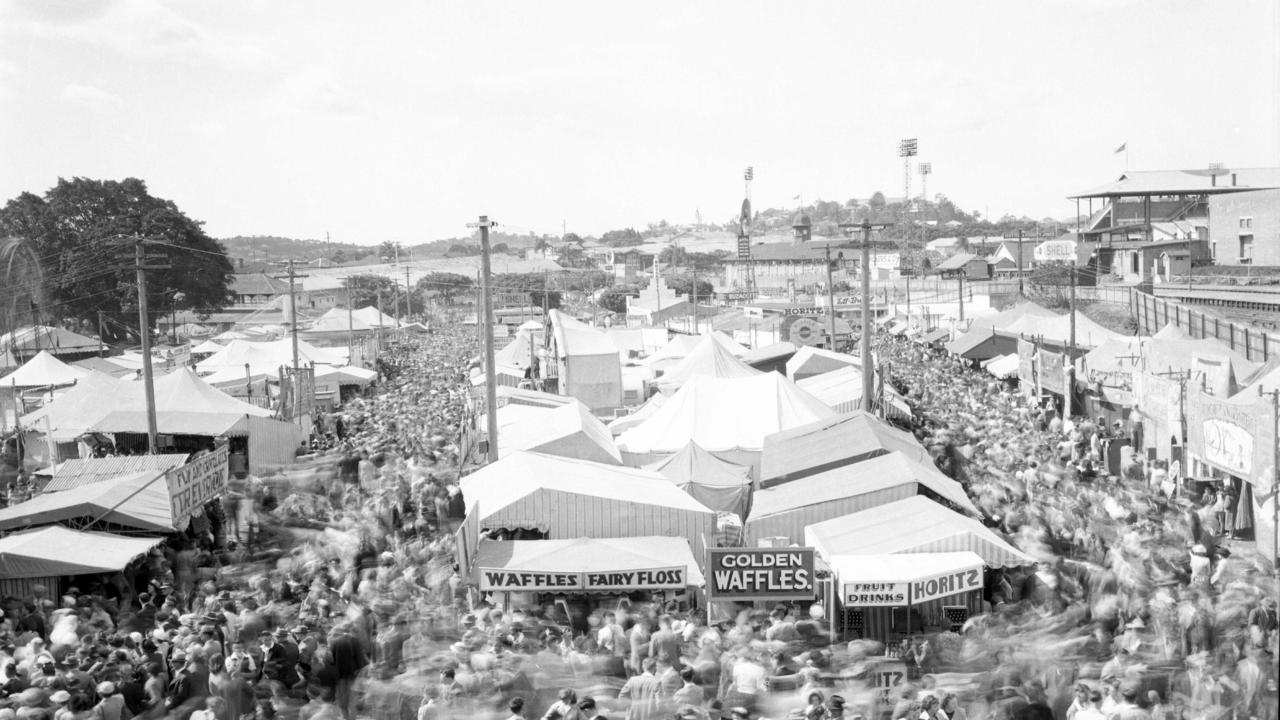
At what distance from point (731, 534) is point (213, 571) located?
642cm

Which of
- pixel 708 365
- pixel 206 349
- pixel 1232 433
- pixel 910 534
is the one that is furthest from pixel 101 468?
pixel 206 349

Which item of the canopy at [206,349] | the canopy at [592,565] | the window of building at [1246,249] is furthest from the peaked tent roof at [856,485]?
the window of building at [1246,249]

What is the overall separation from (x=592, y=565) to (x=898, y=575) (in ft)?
9.52

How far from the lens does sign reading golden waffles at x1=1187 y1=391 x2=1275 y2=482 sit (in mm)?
14555

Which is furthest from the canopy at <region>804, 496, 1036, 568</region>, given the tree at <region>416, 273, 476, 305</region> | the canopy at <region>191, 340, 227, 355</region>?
the tree at <region>416, 273, 476, 305</region>

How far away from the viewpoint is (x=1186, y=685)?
8891mm

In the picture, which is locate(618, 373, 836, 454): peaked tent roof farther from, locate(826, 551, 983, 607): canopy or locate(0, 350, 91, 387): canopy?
locate(0, 350, 91, 387): canopy

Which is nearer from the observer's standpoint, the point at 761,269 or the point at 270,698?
the point at 270,698

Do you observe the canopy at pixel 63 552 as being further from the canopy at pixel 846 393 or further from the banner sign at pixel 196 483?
the canopy at pixel 846 393

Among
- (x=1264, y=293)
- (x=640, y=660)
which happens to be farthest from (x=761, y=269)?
(x=640, y=660)

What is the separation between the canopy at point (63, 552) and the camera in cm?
1251

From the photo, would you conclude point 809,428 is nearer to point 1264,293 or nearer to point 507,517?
point 507,517

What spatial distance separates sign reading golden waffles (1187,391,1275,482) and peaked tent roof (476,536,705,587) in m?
7.09

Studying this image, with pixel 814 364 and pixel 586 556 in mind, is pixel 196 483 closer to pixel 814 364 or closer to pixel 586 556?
pixel 586 556
